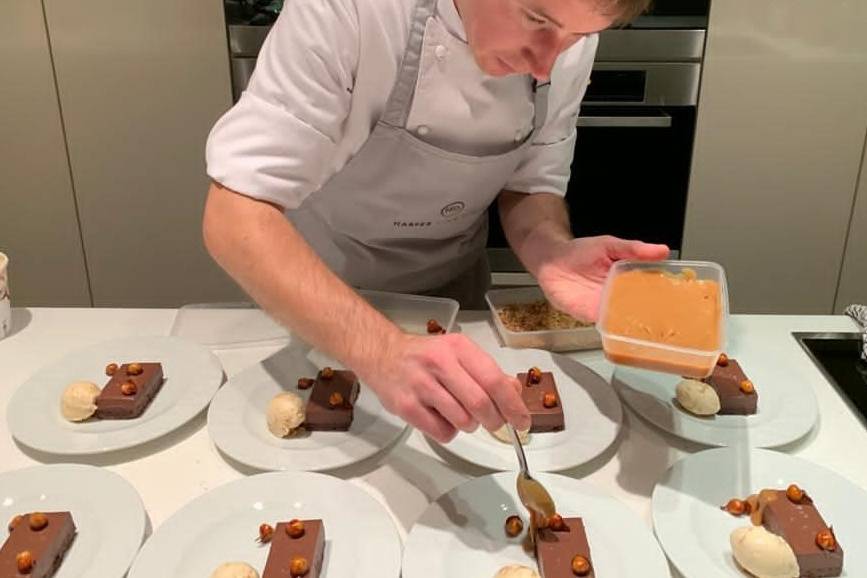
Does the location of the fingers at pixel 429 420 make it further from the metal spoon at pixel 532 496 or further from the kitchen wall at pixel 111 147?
the kitchen wall at pixel 111 147

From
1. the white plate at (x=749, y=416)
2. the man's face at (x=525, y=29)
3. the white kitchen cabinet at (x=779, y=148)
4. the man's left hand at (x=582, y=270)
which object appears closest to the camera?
the man's face at (x=525, y=29)

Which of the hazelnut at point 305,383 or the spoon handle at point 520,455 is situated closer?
the spoon handle at point 520,455

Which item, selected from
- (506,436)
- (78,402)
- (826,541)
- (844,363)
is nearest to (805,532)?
(826,541)

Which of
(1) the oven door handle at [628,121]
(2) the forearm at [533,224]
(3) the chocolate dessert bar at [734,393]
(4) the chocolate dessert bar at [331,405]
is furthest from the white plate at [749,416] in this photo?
(1) the oven door handle at [628,121]

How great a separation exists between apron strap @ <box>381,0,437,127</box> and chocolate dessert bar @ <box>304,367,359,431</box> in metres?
0.35

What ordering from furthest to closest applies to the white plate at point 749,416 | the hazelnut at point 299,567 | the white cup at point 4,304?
the white cup at point 4,304, the white plate at point 749,416, the hazelnut at point 299,567

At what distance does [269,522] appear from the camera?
0.85m

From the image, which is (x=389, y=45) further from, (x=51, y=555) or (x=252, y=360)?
(x=51, y=555)

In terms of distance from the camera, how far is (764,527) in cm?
84

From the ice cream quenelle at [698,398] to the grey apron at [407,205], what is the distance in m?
0.42

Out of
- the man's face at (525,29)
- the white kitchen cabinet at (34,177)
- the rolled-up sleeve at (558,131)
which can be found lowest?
the white kitchen cabinet at (34,177)

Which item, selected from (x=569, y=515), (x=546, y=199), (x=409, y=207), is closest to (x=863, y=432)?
(x=569, y=515)

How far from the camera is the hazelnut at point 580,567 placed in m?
0.77

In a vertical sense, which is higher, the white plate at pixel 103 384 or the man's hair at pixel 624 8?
the man's hair at pixel 624 8
